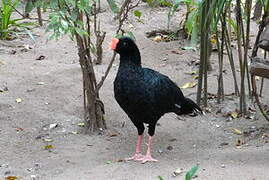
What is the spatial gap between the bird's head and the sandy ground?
0.93 meters

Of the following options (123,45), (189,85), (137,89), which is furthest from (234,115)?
(123,45)

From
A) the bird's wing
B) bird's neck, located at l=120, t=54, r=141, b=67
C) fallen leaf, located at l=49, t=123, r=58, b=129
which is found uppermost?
bird's neck, located at l=120, t=54, r=141, b=67

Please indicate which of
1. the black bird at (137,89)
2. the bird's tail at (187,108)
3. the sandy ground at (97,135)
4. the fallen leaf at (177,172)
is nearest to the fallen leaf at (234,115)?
the sandy ground at (97,135)

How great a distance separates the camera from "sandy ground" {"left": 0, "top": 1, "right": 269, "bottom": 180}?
164 inches

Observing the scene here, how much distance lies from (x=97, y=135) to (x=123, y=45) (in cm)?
111

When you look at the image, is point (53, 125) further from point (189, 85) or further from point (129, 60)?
point (189, 85)

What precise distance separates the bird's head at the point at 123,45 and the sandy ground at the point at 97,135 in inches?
36.8

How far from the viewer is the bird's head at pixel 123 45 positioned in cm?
447

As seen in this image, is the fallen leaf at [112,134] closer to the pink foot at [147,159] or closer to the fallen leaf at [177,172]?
the pink foot at [147,159]

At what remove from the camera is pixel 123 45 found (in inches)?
177

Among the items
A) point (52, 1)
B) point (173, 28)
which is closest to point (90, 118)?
point (52, 1)

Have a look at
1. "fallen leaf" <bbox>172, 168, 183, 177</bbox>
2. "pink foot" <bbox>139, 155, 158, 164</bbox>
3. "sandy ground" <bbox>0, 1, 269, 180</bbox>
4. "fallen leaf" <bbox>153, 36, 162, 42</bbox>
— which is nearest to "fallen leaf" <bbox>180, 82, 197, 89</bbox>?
"sandy ground" <bbox>0, 1, 269, 180</bbox>

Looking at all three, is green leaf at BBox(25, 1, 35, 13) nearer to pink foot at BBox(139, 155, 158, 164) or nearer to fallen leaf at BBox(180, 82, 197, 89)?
pink foot at BBox(139, 155, 158, 164)

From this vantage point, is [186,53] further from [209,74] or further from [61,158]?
[61,158]
